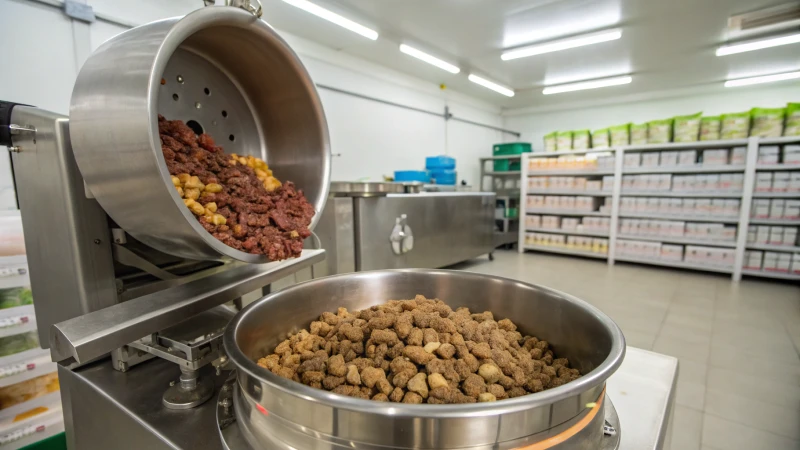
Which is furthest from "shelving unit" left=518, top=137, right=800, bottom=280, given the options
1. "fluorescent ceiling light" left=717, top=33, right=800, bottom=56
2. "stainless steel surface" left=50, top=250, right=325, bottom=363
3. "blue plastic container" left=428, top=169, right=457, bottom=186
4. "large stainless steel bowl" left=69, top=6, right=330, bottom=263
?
"stainless steel surface" left=50, top=250, right=325, bottom=363

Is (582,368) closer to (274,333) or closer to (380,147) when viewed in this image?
(274,333)

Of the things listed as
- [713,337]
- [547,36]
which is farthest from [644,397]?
[547,36]

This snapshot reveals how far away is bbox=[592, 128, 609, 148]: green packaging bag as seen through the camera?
454cm

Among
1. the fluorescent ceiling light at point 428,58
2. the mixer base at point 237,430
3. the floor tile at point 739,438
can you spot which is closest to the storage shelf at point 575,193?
the fluorescent ceiling light at point 428,58

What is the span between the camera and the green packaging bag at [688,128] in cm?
393

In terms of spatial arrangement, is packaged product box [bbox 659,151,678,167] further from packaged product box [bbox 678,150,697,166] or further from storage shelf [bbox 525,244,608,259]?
storage shelf [bbox 525,244,608,259]

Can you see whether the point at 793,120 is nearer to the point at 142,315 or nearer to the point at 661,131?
the point at 661,131

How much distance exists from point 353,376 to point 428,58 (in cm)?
417

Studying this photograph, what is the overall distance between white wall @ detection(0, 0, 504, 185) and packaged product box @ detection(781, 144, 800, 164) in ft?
12.7

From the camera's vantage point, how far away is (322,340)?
70 centimetres

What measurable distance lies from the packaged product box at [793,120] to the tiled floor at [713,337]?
153cm

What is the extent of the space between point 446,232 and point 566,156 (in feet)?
8.11

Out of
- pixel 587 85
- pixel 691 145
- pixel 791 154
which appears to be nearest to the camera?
pixel 791 154

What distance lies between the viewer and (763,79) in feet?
16.6
